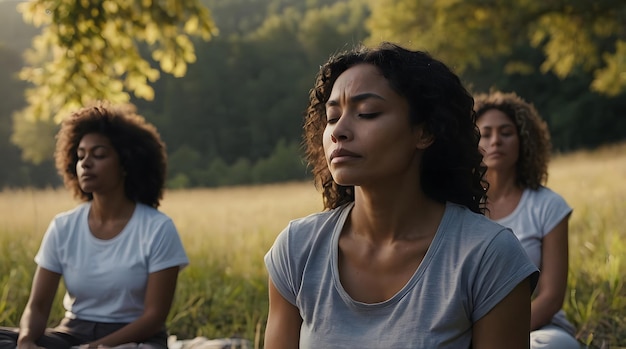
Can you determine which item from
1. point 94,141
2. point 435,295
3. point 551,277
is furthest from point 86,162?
point 435,295

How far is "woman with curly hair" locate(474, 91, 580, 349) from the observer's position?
11.8ft

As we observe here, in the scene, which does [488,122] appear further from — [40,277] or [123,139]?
[40,277]

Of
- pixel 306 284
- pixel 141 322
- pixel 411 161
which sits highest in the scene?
pixel 411 161

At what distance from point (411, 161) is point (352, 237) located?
0.26 m

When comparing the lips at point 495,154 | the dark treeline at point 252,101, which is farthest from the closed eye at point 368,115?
the dark treeline at point 252,101

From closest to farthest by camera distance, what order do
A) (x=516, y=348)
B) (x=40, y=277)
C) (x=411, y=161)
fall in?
(x=516, y=348)
(x=411, y=161)
(x=40, y=277)

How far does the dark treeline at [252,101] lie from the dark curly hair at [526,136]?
1044 inches

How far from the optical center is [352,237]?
2299mm

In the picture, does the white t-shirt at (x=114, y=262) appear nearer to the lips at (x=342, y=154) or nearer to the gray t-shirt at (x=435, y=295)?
the gray t-shirt at (x=435, y=295)

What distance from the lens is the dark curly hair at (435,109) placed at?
7.30 feet

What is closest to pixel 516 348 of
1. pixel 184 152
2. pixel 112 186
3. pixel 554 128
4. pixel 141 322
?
pixel 141 322

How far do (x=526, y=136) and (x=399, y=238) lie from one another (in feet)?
6.34

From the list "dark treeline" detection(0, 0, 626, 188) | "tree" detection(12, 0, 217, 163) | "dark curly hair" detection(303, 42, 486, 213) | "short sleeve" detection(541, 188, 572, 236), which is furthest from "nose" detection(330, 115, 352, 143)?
"dark treeline" detection(0, 0, 626, 188)

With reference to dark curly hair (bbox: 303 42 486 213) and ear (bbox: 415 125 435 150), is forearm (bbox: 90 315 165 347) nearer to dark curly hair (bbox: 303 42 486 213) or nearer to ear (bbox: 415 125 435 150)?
dark curly hair (bbox: 303 42 486 213)
